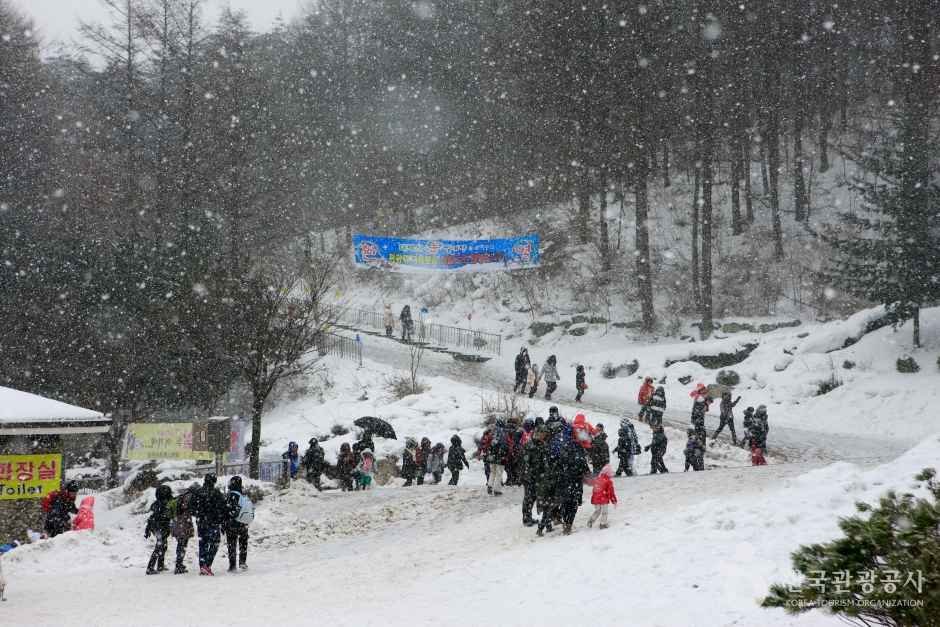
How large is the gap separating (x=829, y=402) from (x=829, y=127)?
24.2m

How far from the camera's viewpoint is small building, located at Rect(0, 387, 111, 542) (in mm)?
13438

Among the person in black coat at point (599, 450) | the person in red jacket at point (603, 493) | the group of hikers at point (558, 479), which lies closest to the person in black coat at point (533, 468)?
the group of hikers at point (558, 479)

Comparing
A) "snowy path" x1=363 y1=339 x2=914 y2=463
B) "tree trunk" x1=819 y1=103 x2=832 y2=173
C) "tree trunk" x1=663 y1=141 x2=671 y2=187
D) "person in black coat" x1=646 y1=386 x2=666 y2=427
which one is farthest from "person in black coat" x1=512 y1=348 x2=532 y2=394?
"tree trunk" x1=819 y1=103 x2=832 y2=173

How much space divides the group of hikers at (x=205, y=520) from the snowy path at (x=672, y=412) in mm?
11079

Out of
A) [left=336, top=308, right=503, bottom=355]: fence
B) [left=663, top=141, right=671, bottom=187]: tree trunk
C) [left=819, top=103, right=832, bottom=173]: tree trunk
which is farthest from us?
[left=663, top=141, right=671, bottom=187]: tree trunk

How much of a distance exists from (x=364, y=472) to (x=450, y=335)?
63.0 ft

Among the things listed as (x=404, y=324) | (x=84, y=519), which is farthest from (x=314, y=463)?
(x=404, y=324)

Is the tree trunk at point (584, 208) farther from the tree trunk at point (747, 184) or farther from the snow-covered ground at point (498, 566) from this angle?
the snow-covered ground at point (498, 566)

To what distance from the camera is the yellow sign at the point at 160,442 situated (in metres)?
17.8

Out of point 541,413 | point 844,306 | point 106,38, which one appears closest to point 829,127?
point 844,306

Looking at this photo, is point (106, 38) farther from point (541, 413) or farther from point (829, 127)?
point (829, 127)

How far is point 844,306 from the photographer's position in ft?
104

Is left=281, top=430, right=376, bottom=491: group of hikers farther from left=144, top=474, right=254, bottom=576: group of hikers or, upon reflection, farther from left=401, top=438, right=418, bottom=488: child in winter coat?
left=144, top=474, right=254, bottom=576: group of hikers

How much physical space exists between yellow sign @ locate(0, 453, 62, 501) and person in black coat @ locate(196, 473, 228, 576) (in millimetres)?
3882
